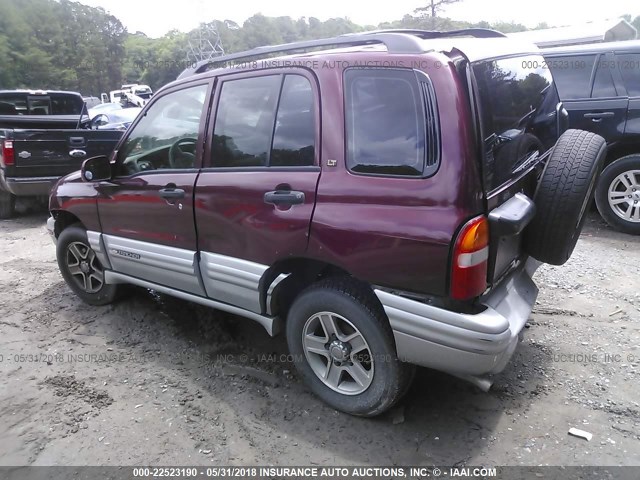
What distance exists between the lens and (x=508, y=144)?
96.1 inches

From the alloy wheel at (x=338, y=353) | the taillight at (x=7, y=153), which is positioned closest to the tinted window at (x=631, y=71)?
the alloy wheel at (x=338, y=353)

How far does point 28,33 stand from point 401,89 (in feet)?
213

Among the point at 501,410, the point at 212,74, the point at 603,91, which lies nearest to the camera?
the point at 501,410

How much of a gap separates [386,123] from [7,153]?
6.12m

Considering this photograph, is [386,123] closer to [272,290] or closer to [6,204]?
[272,290]

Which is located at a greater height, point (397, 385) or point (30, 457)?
point (397, 385)

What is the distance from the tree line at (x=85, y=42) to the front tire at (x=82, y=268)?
3447 centimetres

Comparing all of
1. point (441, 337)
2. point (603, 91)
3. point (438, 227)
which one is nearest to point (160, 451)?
point (441, 337)

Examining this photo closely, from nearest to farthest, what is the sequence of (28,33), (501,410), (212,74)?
(501,410) < (212,74) < (28,33)

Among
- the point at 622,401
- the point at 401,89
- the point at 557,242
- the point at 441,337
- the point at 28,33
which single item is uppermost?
the point at 28,33

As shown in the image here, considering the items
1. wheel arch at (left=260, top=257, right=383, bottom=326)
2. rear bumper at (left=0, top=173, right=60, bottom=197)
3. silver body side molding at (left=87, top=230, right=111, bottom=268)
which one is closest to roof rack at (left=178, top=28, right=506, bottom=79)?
wheel arch at (left=260, top=257, right=383, bottom=326)

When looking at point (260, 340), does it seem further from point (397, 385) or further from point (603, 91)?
point (603, 91)

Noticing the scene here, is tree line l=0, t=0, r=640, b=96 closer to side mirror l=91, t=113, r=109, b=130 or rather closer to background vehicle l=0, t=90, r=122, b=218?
side mirror l=91, t=113, r=109, b=130

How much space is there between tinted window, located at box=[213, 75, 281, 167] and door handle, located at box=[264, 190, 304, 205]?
0.74 feet
